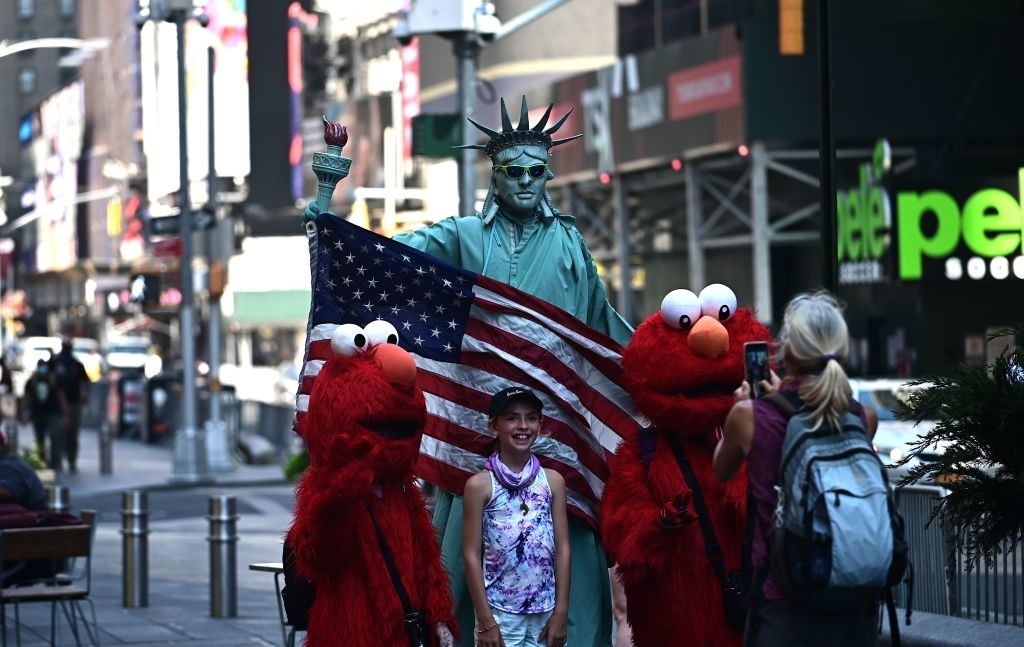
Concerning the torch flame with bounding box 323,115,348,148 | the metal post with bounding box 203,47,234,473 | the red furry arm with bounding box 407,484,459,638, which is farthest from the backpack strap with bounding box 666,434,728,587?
the metal post with bounding box 203,47,234,473

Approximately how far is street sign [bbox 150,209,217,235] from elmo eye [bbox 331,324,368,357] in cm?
2044

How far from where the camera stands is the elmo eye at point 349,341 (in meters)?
6.82

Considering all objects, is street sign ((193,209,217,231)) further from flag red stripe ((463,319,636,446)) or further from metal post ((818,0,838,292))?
flag red stripe ((463,319,636,446))

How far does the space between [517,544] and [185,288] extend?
70.0 feet

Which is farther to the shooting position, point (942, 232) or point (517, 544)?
point (942, 232)

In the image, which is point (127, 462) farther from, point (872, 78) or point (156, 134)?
point (156, 134)

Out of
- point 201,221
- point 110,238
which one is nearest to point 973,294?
point 201,221

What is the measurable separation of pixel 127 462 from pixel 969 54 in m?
16.6

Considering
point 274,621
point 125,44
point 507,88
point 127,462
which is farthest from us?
point 125,44

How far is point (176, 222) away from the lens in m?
27.0

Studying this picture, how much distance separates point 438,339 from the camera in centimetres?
762

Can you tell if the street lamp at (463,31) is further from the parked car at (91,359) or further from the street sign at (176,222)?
the parked car at (91,359)

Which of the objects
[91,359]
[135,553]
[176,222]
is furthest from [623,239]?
[135,553]

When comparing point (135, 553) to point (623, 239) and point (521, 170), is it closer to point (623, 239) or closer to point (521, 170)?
point (521, 170)
